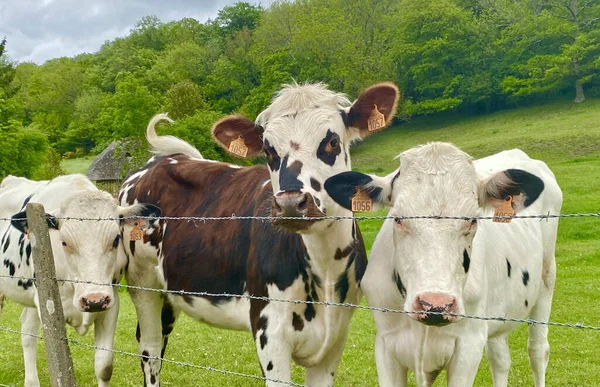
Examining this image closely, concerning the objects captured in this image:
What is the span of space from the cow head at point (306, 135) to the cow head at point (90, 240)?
138cm

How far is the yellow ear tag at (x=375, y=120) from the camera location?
4344 millimetres

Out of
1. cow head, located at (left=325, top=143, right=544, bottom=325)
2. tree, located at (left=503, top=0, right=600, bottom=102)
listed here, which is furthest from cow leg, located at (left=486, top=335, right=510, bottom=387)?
tree, located at (left=503, top=0, right=600, bottom=102)

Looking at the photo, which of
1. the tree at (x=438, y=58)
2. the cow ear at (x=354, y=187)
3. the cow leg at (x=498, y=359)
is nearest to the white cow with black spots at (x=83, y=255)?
the cow ear at (x=354, y=187)

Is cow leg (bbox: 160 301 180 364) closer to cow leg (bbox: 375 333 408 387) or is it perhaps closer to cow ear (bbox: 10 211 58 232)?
cow ear (bbox: 10 211 58 232)

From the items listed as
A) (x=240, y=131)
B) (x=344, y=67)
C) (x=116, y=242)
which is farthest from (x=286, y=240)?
(x=344, y=67)

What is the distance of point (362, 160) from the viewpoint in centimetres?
3859

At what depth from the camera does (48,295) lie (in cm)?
384

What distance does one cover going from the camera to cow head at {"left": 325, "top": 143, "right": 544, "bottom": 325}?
294cm

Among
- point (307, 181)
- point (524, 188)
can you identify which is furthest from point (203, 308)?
point (524, 188)

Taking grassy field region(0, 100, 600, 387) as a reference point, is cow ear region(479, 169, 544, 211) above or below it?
above

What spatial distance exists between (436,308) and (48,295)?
2436mm

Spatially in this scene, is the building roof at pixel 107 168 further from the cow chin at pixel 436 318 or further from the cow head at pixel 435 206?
the cow chin at pixel 436 318

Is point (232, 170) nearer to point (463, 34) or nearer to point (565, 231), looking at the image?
point (565, 231)

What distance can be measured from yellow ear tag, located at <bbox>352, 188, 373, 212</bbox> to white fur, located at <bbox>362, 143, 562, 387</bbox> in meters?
0.16
